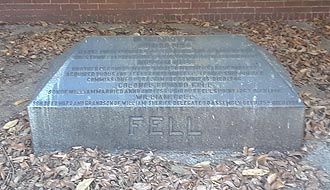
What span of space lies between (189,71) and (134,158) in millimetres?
Result: 796

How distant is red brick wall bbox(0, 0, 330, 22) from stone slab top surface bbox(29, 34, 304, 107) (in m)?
2.68

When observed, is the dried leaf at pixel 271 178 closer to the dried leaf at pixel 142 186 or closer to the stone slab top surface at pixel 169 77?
the stone slab top surface at pixel 169 77

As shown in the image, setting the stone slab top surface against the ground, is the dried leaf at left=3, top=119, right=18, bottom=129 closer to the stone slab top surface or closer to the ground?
the ground

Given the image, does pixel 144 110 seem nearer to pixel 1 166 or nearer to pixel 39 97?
pixel 39 97

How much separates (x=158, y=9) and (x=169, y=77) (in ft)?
10.4

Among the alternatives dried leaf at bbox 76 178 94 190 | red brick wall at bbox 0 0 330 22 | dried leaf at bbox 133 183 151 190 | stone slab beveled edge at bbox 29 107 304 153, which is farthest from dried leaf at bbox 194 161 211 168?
red brick wall at bbox 0 0 330 22

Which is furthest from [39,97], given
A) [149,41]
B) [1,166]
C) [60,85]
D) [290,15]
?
[290,15]

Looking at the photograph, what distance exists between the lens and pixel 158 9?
22.3 ft

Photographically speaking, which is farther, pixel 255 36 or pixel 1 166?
pixel 255 36

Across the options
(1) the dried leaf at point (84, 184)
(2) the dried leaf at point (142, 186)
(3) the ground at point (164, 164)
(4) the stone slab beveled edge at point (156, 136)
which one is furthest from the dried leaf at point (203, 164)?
(1) the dried leaf at point (84, 184)

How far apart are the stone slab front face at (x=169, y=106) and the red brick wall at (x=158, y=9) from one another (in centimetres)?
298

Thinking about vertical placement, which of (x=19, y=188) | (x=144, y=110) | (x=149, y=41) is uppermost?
(x=149, y=41)

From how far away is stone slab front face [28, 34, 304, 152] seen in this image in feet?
11.9

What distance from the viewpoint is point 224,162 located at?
11.9 feet
